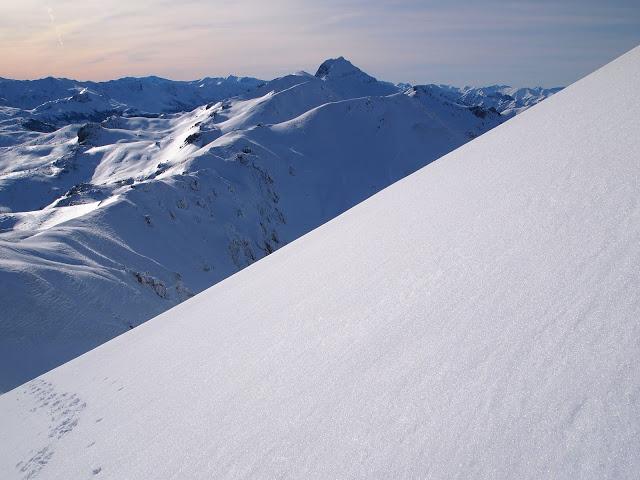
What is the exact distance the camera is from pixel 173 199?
44.4 meters

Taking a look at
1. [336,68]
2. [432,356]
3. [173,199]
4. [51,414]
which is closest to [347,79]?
[336,68]

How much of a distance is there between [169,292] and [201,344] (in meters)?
24.3

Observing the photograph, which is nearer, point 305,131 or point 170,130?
point 305,131

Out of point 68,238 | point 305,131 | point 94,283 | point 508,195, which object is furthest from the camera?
point 305,131

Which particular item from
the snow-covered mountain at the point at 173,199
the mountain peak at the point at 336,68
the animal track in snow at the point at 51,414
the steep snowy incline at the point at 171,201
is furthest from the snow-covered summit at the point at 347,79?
the animal track in snow at the point at 51,414

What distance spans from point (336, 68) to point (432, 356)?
18214cm

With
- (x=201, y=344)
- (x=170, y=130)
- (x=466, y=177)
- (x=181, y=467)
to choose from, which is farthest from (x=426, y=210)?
(x=170, y=130)

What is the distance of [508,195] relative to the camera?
15.0 feet

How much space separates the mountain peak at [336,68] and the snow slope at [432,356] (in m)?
174

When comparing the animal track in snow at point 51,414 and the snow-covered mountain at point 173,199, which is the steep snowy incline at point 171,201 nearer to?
the snow-covered mountain at point 173,199

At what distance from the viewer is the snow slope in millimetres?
2016

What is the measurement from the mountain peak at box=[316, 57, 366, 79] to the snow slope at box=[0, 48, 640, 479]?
174419mm

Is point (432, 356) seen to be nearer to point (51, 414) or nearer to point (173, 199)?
point (51, 414)

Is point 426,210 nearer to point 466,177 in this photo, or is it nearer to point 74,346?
point 466,177
